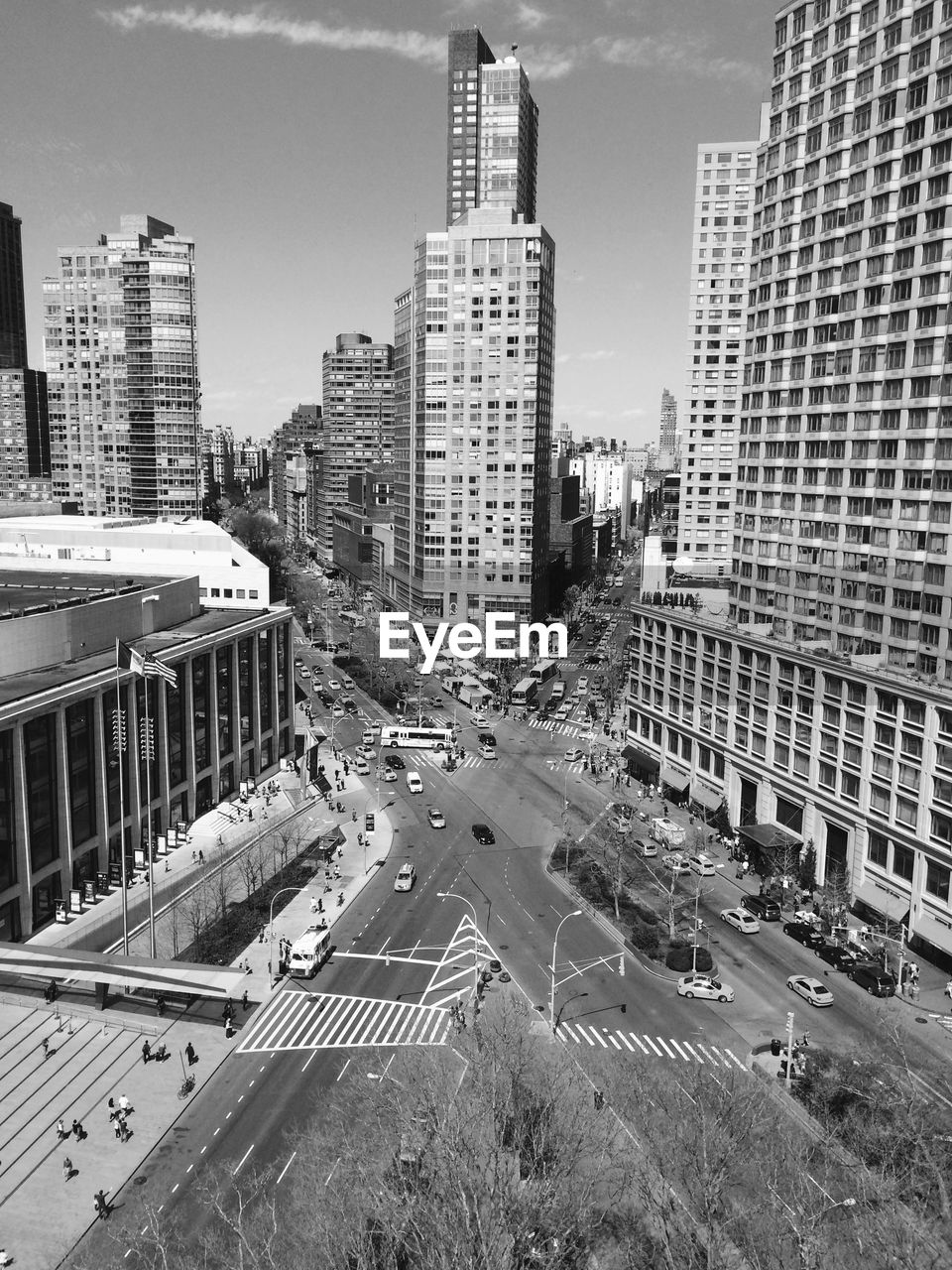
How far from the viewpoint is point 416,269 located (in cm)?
17338

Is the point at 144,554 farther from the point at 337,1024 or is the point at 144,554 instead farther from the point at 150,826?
the point at 337,1024

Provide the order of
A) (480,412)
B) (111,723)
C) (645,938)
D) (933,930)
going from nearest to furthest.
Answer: (933,930) → (645,938) → (111,723) → (480,412)

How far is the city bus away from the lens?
148500 millimetres

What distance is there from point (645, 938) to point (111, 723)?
42.1 meters

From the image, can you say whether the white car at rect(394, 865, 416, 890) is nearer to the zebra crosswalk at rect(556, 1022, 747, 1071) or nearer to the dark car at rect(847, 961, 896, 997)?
the zebra crosswalk at rect(556, 1022, 747, 1071)

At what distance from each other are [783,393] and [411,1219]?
74.9 metres

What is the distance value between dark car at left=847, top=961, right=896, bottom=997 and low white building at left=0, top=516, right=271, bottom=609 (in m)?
73.6

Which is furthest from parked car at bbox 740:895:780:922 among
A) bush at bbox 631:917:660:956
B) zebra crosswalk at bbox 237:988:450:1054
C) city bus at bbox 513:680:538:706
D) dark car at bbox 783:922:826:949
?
city bus at bbox 513:680:538:706

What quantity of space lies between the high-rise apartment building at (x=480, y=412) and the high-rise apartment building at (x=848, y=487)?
258 feet

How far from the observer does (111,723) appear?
7569cm

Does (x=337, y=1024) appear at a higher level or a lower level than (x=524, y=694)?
lower

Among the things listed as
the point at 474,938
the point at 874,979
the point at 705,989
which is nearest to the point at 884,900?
the point at 874,979

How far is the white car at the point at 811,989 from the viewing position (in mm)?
61250

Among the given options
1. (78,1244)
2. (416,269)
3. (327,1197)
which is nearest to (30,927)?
(78,1244)
